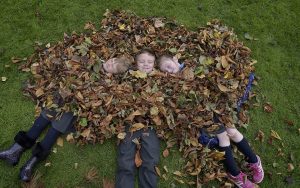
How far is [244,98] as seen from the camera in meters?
Answer: 6.06

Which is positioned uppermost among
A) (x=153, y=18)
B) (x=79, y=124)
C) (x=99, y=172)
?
(x=153, y=18)

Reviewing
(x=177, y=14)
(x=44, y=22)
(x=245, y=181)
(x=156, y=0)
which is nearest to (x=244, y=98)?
(x=245, y=181)

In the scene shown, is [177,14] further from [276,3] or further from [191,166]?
[191,166]

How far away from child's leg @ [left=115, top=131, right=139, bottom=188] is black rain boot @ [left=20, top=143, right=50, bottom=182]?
1006mm

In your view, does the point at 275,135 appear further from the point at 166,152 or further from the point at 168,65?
the point at 168,65

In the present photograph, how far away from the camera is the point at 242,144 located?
545 cm

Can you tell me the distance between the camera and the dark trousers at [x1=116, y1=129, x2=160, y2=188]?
5.07 meters

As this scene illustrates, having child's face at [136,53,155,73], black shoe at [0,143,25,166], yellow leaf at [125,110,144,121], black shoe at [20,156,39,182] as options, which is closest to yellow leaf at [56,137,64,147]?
black shoe at [20,156,39,182]

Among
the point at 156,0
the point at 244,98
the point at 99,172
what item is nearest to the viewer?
the point at 99,172

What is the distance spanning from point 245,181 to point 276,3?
3892 mm

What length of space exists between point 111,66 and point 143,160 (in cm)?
151

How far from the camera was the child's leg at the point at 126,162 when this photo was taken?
16.6ft

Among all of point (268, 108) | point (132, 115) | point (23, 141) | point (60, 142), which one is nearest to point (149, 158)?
point (132, 115)

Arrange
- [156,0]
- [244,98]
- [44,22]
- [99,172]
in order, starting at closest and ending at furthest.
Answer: [99,172], [244,98], [44,22], [156,0]
